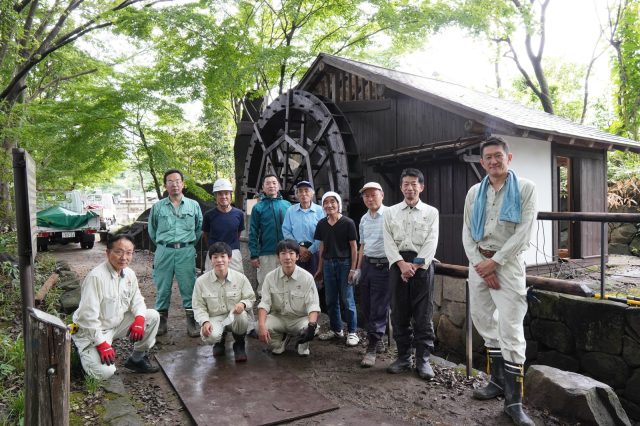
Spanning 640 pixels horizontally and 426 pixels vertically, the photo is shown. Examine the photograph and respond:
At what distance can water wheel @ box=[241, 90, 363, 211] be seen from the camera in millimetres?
7289

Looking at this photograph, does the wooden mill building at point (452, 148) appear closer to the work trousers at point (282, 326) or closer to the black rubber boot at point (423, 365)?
the black rubber boot at point (423, 365)

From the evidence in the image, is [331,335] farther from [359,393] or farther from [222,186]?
[222,186]

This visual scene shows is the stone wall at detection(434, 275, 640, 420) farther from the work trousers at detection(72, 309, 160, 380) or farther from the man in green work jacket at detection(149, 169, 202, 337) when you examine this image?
the work trousers at detection(72, 309, 160, 380)

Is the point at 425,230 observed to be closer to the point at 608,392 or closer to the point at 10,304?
the point at 608,392

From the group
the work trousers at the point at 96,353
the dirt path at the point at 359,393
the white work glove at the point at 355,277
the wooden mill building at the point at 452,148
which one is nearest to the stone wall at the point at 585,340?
the wooden mill building at the point at 452,148

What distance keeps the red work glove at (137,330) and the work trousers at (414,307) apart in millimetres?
2179

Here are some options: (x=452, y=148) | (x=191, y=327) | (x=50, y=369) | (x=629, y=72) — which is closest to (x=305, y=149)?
(x=452, y=148)

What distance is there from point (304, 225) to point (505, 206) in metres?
2.54

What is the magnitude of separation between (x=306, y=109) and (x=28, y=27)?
7059mm

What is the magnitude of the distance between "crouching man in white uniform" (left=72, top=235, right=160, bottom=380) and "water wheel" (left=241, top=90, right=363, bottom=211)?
403cm

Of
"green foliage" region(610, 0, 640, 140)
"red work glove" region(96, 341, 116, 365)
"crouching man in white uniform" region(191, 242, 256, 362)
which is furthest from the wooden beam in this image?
"green foliage" region(610, 0, 640, 140)

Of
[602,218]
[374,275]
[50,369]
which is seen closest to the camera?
[50,369]

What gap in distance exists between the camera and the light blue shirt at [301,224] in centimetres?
502

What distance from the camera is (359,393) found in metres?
3.38
